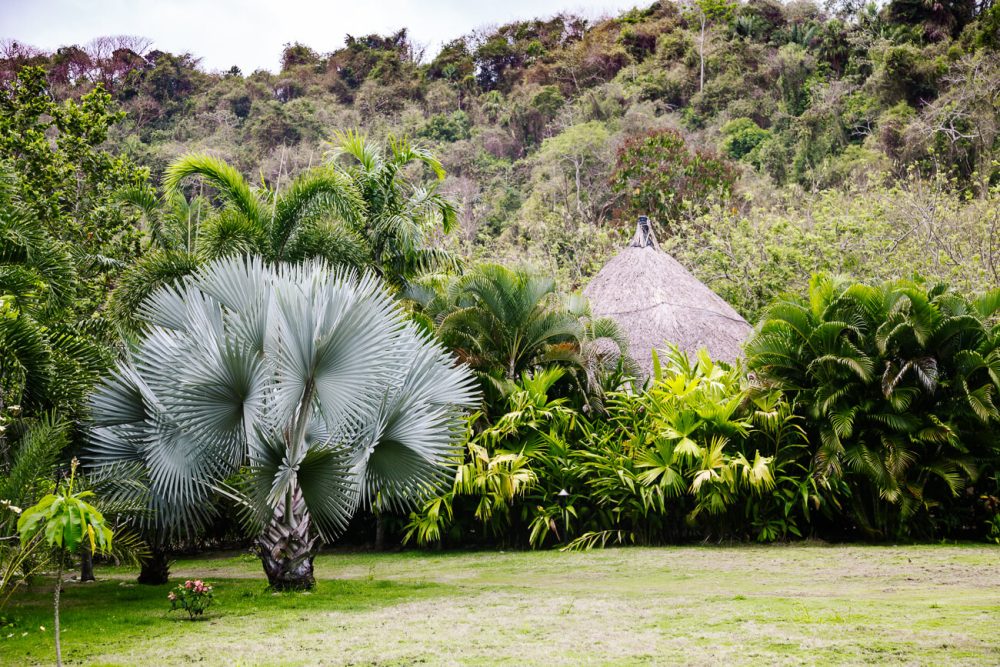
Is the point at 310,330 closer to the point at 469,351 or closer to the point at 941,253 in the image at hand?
the point at 469,351

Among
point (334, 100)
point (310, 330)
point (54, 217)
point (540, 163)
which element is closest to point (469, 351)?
point (310, 330)

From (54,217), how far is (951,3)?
29951 mm

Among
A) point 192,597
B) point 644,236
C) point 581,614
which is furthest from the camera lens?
point 644,236

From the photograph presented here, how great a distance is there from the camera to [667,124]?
3784cm

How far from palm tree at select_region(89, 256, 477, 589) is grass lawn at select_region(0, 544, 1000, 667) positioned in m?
0.97

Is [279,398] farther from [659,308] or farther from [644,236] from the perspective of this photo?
[644,236]

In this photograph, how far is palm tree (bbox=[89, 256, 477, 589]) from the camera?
7.66m

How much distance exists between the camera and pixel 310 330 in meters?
7.63

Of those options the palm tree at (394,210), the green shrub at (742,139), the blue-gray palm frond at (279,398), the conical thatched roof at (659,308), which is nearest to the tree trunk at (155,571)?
the blue-gray palm frond at (279,398)

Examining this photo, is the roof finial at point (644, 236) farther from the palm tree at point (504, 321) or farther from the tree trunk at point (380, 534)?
the tree trunk at point (380, 534)

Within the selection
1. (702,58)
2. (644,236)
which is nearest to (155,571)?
(644,236)

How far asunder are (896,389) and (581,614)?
5.85 m

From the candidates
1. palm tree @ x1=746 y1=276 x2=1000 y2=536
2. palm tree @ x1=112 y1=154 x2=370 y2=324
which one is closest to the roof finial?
palm tree @ x1=746 y1=276 x2=1000 y2=536

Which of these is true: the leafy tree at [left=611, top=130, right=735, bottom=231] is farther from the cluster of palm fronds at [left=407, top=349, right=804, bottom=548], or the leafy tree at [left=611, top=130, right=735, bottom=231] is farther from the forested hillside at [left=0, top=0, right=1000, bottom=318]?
the cluster of palm fronds at [left=407, top=349, right=804, bottom=548]
